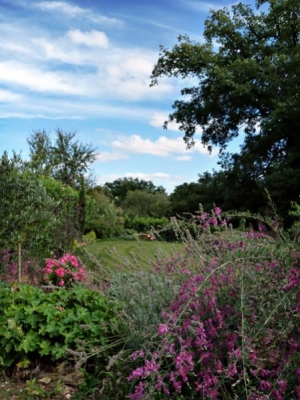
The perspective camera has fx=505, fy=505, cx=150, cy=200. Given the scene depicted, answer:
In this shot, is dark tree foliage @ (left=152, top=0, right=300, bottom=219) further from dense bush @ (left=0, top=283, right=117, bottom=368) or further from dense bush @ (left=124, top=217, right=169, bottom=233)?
dense bush @ (left=0, top=283, right=117, bottom=368)

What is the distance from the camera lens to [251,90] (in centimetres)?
2070

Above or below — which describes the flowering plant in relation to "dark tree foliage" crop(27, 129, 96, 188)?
below

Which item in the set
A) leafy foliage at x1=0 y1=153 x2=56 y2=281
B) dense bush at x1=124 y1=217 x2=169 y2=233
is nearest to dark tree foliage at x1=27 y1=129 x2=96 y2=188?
dense bush at x1=124 y1=217 x2=169 y2=233

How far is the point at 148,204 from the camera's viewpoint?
3497 cm

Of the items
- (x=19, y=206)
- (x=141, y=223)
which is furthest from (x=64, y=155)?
(x=19, y=206)

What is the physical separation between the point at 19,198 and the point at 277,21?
19020 mm

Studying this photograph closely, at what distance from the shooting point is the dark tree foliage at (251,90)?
64.0 feet

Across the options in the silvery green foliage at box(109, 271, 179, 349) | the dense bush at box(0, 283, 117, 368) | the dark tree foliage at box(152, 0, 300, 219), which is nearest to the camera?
the silvery green foliage at box(109, 271, 179, 349)

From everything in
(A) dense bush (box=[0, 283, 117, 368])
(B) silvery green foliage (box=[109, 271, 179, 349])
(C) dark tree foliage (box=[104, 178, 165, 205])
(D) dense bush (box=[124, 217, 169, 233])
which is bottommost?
(A) dense bush (box=[0, 283, 117, 368])

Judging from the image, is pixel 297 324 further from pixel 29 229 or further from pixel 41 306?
pixel 29 229

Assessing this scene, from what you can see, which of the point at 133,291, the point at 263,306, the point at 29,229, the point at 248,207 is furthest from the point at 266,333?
the point at 248,207

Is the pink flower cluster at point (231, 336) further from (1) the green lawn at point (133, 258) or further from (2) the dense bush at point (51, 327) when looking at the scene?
(1) the green lawn at point (133, 258)

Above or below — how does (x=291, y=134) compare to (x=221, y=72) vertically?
below

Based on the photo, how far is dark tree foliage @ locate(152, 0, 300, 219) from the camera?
1950 centimetres
